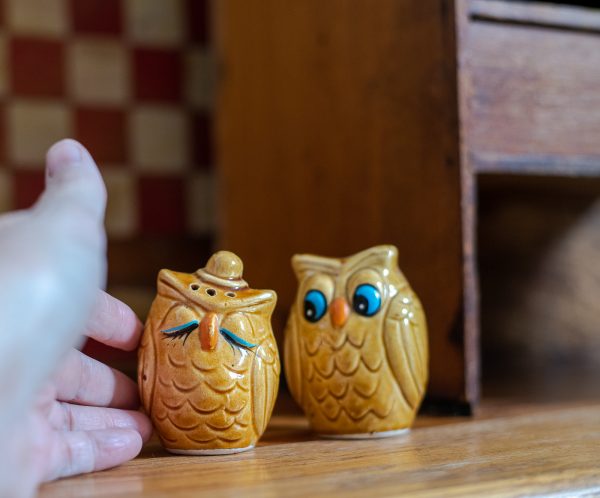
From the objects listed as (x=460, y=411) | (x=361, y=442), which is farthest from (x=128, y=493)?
(x=460, y=411)

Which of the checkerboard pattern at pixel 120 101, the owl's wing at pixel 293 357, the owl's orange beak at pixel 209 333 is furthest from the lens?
the checkerboard pattern at pixel 120 101

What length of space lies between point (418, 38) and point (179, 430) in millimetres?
535

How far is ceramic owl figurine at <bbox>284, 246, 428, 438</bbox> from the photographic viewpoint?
74 centimetres

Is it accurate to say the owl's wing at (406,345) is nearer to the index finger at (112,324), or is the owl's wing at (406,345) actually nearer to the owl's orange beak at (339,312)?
the owl's orange beak at (339,312)

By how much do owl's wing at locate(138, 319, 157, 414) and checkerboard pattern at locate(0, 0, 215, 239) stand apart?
0.74 meters

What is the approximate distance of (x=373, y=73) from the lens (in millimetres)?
1015

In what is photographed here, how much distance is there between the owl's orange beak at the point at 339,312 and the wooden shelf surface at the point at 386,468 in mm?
110

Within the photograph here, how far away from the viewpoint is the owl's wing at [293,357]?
770 mm

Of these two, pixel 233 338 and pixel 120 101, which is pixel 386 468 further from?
pixel 120 101

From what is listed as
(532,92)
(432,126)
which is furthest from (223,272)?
(532,92)

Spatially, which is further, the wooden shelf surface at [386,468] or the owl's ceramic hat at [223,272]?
the owl's ceramic hat at [223,272]

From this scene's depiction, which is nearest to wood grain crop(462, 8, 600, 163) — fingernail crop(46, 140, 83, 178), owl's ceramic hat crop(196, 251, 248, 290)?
owl's ceramic hat crop(196, 251, 248, 290)

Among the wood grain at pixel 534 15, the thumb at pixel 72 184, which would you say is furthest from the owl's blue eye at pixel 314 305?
the wood grain at pixel 534 15

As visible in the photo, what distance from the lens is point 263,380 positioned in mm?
693
